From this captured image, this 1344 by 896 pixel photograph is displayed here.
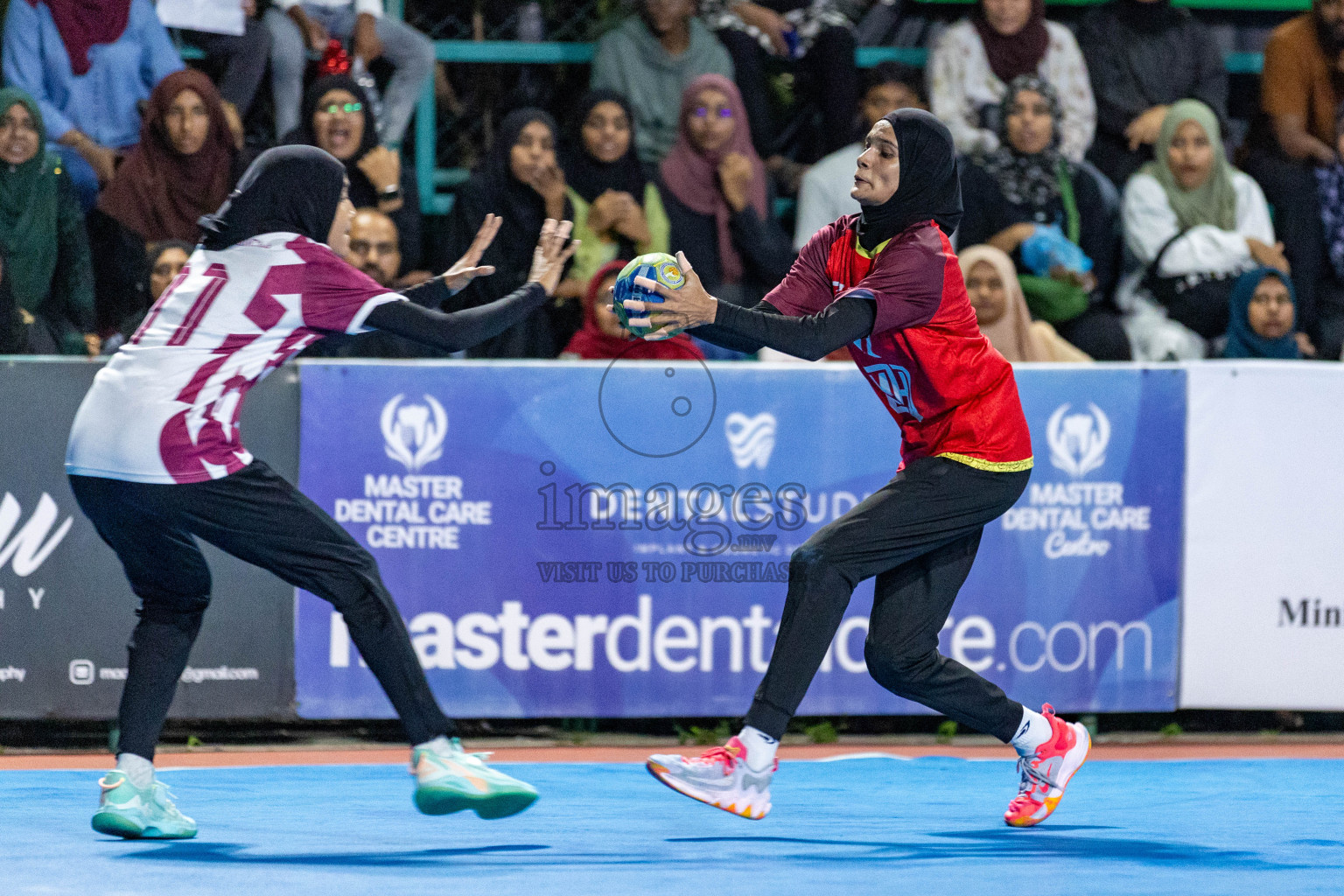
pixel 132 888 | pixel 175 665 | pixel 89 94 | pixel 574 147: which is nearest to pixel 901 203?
pixel 175 665

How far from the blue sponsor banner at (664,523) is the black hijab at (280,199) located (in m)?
1.88

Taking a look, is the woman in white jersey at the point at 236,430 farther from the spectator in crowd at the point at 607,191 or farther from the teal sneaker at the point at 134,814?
the spectator in crowd at the point at 607,191

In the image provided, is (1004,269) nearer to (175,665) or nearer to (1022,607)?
(1022,607)

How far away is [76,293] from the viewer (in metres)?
7.39

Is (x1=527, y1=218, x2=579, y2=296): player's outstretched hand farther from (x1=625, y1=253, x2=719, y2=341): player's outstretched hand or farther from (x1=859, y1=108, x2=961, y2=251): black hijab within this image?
(x1=859, y1=108, x2=961, y2=251): black hijab

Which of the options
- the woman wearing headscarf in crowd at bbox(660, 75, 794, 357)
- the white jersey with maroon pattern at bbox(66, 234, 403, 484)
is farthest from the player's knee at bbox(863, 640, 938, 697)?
the woman wearing headscarf in crowd at bbox(660, 75, 794, 357)

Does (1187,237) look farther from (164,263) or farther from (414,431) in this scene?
(164,263)

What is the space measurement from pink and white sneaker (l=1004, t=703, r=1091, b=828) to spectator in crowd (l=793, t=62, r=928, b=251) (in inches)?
146

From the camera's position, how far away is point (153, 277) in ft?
23.6

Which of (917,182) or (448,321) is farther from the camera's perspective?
(917,182)

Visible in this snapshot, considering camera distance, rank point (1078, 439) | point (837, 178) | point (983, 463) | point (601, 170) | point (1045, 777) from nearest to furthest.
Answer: point (983, 463), point (1045, 777), point (1078, 439), point (601, 170), point (837, 178)

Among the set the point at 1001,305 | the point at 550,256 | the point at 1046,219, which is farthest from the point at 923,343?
the point at 1046,219

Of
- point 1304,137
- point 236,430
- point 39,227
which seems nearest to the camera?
point 236,430

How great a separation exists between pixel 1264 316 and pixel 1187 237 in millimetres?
657
